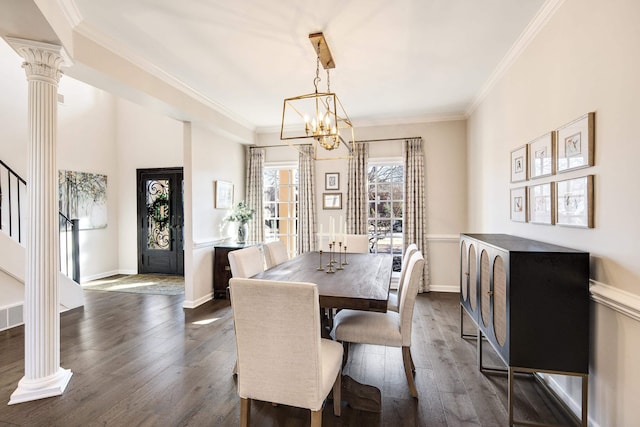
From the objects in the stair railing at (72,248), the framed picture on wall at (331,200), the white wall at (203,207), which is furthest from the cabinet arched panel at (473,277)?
the stair railing at (72,248)

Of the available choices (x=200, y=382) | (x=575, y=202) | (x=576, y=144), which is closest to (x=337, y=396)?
(x=200, y=382)

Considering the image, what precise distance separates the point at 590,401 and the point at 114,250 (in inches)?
299

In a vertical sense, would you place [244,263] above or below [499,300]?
above

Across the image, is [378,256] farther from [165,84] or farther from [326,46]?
[165,84]

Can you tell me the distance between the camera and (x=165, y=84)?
3.45 metres

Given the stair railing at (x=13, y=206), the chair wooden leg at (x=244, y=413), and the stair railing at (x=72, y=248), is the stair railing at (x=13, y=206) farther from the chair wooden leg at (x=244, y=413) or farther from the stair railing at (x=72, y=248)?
the chair wooden leg at (x=244, y=413)

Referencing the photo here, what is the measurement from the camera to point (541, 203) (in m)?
2.38

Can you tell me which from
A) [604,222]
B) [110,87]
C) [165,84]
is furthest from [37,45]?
[604,222]

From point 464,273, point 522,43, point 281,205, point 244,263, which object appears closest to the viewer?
point 244,263

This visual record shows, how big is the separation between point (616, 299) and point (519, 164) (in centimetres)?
157

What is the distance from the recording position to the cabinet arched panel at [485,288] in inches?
90.0

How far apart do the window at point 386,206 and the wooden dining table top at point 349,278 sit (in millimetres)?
1831

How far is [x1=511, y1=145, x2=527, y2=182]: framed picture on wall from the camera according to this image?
2.67 meters

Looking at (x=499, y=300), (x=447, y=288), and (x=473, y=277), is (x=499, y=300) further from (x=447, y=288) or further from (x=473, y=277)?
(x=447, y=288)
